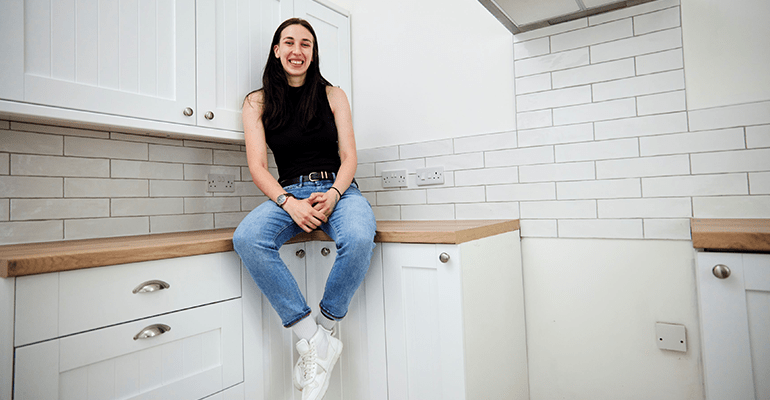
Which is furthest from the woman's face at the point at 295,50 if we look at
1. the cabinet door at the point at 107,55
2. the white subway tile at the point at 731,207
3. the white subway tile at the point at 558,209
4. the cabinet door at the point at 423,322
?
the white subway tile at the point at 731,207

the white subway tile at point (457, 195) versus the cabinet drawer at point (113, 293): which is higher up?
the white subway tile at point (457, 195)

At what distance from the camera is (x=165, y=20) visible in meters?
1.42

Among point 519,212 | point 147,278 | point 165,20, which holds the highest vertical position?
point 165,20

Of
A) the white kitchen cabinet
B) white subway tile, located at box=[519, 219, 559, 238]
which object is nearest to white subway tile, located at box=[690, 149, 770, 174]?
white subway tile, located at box=[519, 219, 559, 238]

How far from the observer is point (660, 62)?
4.79ft

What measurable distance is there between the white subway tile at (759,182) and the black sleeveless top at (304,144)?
146 centimetres

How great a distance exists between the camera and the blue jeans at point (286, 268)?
1240 millimetres

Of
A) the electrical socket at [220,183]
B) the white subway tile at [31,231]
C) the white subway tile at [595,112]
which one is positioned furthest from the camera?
the electrical socket at [220,183]

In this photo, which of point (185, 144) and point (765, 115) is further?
point (185, 144)

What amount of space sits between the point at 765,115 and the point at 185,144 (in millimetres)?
2178

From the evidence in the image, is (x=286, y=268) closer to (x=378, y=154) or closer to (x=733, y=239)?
(x=378, y=154)

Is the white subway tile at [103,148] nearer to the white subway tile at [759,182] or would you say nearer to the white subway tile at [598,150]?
the white subway tile at [598,150]

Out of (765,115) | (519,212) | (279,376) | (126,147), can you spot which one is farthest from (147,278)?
(765,115)

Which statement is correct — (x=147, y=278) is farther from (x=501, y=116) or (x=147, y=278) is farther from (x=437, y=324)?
(x=501, y=116)
